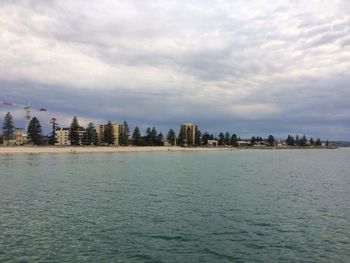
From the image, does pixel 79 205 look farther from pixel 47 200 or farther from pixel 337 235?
pixel 337 235

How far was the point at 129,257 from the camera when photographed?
19016 mm

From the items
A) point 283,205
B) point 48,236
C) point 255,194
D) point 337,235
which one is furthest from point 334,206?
point 48,236

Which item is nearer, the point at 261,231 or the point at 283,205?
the point at 261,231

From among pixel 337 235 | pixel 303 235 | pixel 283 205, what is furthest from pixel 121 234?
pixel 283 205

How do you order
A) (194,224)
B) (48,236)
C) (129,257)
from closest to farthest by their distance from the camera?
1. (129,257)
2. (48,236)
3. (194,224)

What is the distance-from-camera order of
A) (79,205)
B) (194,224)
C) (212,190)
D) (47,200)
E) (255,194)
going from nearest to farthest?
1. (194,224)
2. (79,205)
3. (47,200)
4. (255,194)
5. (212,190)

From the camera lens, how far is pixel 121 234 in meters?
23.5

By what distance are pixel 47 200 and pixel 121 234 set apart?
1532cm

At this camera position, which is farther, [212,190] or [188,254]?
[212,190]

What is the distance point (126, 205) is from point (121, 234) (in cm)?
1044

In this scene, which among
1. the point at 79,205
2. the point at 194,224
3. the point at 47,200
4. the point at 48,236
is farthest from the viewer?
the point at 47,200

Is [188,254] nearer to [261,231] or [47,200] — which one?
[261,231]

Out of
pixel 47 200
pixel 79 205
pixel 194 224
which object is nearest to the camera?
pixel 194 224

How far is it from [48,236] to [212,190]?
25186 millimetres
